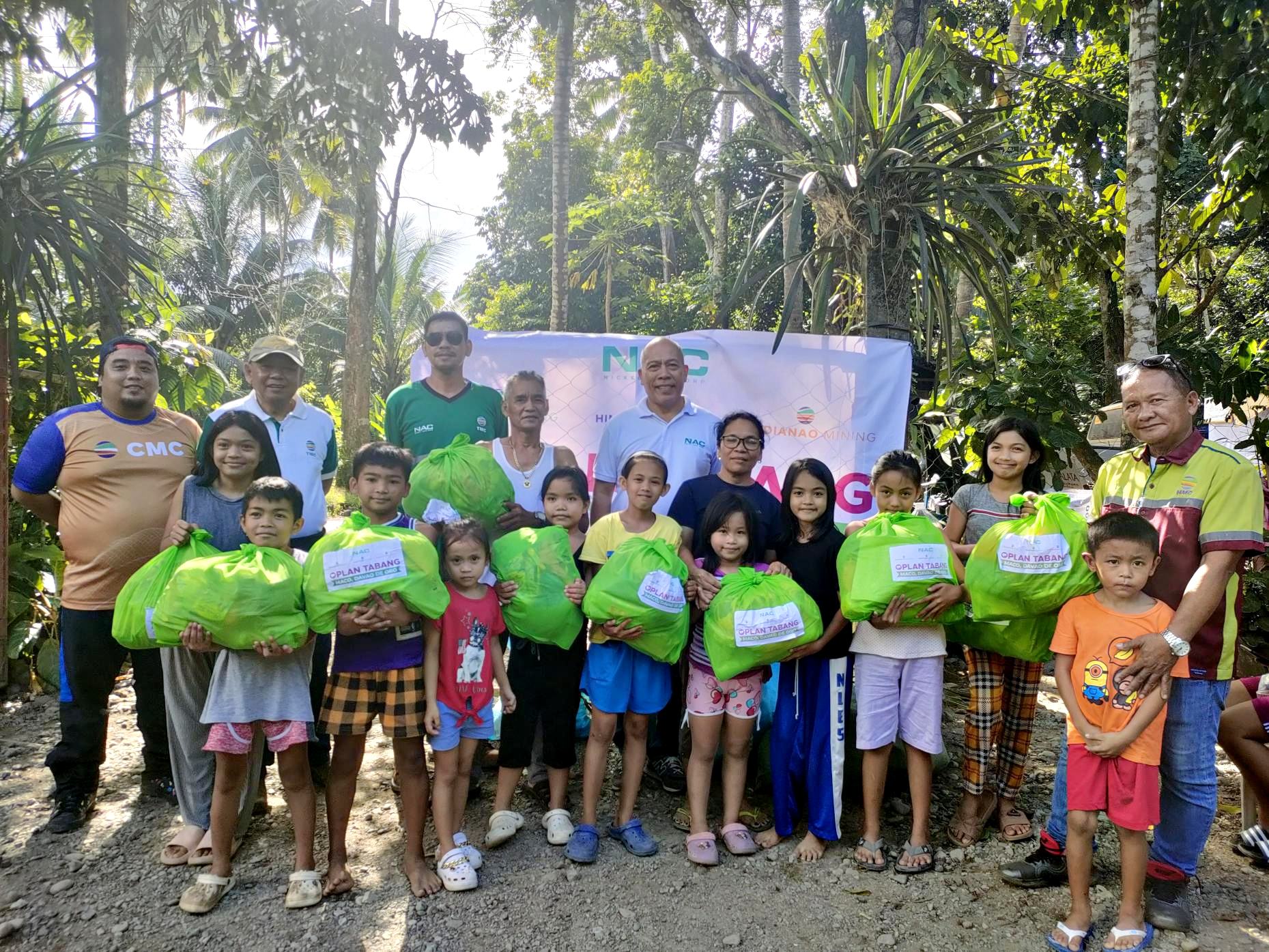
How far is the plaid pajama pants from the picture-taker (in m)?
3.29

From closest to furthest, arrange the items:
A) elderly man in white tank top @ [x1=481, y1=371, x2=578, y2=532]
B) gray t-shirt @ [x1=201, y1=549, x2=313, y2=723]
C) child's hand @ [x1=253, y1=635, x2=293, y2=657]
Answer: child's hand @ [x1=253, y1=635, x2=293, y2=657], gray t-shirt @ [x1=201, y1=549, x2=313, y2=723], elderly man in white tank top @ [x1=481, y1=371, x2=578, y2=532]

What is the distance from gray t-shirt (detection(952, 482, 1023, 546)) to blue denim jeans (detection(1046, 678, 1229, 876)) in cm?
85

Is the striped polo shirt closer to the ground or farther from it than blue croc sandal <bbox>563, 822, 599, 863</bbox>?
farther from it

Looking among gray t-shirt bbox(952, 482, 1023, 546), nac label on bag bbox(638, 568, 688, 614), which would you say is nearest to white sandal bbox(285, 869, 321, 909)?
nac label on bag bbox(638, 568, 688, 614)

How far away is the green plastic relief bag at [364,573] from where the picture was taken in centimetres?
269

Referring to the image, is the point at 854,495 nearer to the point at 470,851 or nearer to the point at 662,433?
the point at 662,433

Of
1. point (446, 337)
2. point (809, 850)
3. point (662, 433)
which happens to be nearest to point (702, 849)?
point (809, 850)

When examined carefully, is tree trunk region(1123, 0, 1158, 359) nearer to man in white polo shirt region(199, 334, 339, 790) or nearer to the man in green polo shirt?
the man in green polo shirt

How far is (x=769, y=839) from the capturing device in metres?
3.26

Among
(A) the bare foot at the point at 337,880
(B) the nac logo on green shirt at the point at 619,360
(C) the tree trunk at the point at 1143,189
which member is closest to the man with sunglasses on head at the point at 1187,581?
(C) the tree trunk at the point at 1143,189

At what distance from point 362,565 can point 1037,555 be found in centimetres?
227

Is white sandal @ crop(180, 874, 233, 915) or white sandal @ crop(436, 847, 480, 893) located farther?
white sandal @ crop(436, 847, 480, 893)

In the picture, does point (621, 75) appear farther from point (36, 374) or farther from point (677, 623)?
point (677, 623)

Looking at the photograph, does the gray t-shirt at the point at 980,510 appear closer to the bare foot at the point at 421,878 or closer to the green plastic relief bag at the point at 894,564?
the green plastic relief bag at the point at 894,564
